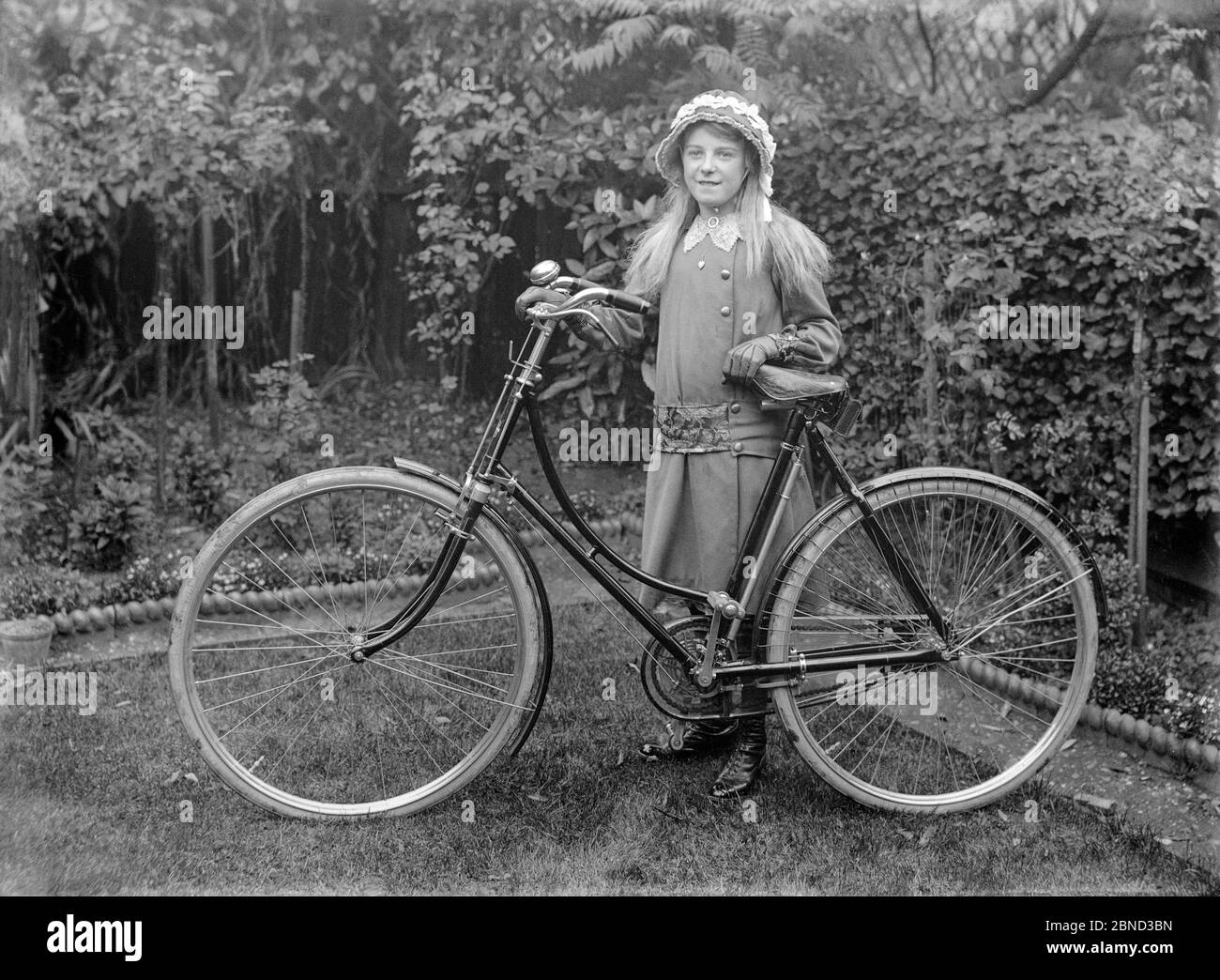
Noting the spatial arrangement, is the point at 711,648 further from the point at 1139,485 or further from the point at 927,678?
the point at 1139,485

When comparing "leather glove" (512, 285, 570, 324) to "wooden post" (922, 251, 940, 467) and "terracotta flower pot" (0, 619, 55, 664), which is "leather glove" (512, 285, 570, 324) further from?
"terracotta flower pot" (0, 619, 55, 664)

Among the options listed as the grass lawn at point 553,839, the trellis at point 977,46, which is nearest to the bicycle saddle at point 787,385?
the grass lawn at point 553,839

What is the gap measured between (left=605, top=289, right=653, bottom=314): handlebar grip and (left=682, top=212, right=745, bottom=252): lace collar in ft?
1.10

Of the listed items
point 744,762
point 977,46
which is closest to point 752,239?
point 744,762

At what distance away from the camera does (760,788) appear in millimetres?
3277

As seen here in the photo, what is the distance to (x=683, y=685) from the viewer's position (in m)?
3.15

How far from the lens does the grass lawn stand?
2.85 metres

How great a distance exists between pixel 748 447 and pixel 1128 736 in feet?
4.57

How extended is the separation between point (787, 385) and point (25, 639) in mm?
2624

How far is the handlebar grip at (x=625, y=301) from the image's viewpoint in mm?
2896

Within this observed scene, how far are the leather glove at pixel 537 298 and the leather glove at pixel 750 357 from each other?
43 cm

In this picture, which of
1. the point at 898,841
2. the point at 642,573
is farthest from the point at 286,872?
the point at 898,841

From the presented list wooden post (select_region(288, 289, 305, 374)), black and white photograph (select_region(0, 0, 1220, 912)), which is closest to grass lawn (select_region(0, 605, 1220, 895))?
black and white photograph (select_region(0, 0, 1220, 912))
